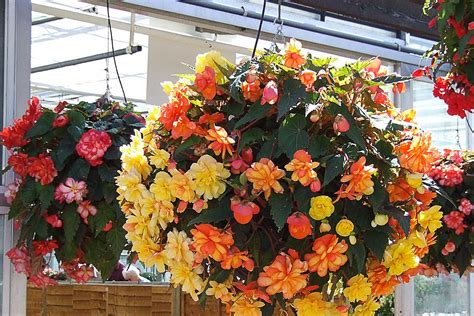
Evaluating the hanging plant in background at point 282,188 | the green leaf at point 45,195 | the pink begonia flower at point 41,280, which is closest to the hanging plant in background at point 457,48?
the hanging plant in background at point 282,188

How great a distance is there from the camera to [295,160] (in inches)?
51.3

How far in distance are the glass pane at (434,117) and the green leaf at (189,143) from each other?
3.43 meters

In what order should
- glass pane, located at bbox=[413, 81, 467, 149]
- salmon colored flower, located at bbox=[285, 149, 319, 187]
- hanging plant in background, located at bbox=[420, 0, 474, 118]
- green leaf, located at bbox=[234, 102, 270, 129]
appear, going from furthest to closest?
glass pane, located at bbox=[413, 81, 467, 149], hanging plant in background, located at bbox=[420, 0, 474, 118], green leaf, located at bbox=[234, 102, 270, 129], salmon colored flower, located at bbox=[285, 149, 319, 187]

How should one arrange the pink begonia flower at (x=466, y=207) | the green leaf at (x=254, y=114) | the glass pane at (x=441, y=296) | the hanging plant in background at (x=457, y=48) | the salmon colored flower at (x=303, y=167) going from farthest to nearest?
the glass pane at (x=441, y=296)
the pink begonia flower at (x=466, y=207)
the hanging plant in background at (x=457, y=48)
the green leaf at (x=254, y=114)
the salmon colored flower at (x=303, y=167)

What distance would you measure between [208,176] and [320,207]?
0.65 feet

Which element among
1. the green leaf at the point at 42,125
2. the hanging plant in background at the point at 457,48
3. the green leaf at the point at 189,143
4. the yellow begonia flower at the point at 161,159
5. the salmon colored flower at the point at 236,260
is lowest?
the salmon colored flower at the point at 236,260

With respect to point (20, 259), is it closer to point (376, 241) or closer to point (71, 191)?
point (71, 191)

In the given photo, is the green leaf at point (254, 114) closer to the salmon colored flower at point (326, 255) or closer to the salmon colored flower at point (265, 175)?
the salmon colored flower at point (265, 175)

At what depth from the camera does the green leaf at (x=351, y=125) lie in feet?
4.53

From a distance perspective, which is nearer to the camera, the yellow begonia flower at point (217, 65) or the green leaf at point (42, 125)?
the yellow begonia flower at point (217, 65)

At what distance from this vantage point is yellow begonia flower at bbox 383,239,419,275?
55.2 inches

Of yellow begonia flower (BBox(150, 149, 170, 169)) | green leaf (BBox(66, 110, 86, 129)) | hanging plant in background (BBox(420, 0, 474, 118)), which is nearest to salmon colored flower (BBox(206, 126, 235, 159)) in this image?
yellow begonia flower (BBox(150, 149, 170, 169))

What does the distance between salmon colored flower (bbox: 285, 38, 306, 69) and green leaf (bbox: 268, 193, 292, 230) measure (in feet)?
0.88

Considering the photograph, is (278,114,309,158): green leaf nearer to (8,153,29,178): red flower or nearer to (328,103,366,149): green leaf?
(328,103,366,149): green leaf
